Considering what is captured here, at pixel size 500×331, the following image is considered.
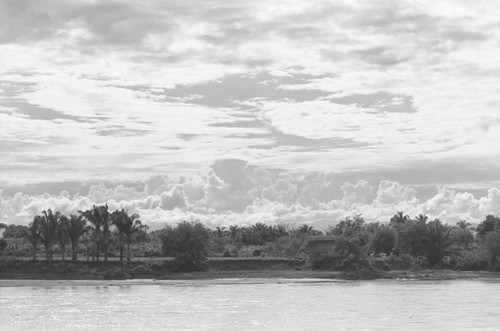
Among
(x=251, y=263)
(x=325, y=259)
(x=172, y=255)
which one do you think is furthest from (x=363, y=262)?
(x=172, y=255)

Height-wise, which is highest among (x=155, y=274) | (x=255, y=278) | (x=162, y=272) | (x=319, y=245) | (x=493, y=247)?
(x=319, y=245)

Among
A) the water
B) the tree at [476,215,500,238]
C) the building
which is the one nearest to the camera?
the water

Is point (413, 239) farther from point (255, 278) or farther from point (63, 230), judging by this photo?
point (63, 230)

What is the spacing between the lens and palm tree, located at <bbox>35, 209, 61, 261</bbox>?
104 m

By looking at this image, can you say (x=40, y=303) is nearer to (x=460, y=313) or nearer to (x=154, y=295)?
(x=154, y=295)

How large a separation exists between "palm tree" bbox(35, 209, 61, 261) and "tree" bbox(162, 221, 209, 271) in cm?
1396

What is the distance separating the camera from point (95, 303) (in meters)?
63.0

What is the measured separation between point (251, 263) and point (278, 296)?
39791 mm

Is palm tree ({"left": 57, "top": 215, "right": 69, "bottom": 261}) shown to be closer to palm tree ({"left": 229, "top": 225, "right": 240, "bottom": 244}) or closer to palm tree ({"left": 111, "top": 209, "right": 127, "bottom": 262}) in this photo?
Result: palm tree ({"left": 111, "top": 209, "right": 127, "bottom": 262})

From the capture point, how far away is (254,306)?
192 ft

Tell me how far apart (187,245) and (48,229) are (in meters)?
17.2

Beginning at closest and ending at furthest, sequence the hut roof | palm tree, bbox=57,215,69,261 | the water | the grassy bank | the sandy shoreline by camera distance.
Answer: the water, the sandy shoreline, the grassy bank, palm tree, bbox=57,215,69,261, the hut roof

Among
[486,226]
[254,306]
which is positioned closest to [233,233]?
[486,226]

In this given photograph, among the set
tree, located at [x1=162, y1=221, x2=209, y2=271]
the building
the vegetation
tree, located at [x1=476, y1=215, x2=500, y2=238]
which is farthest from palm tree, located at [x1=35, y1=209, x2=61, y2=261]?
tree, located at [x1=476, y1=215, x2=500, y2=238]
